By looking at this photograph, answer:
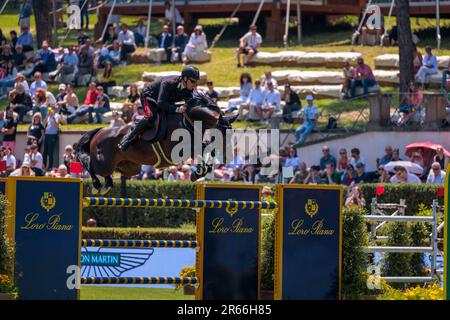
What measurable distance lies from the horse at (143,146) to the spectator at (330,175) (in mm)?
6751

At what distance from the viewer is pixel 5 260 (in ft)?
38.6

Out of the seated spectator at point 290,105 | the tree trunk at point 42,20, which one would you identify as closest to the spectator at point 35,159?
the seated spectator at point 290,105

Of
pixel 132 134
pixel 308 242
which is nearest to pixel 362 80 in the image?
pixel 132 134

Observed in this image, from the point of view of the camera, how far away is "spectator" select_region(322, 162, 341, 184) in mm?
22895

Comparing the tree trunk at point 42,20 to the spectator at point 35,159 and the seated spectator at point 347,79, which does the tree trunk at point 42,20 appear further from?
the seated spectator at point 347,79

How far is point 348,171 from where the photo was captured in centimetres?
2302

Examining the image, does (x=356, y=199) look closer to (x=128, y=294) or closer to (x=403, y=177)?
(x=403, y=177)

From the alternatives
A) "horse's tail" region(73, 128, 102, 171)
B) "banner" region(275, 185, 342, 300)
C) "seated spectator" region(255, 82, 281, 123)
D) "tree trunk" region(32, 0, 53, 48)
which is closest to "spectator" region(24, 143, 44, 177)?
"seated spectator" region(255, 82, 281, 123)

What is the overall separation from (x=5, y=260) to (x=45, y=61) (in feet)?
68.7

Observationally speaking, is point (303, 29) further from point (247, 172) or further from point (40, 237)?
point (40, 237)

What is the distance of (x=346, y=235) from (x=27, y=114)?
15.2m

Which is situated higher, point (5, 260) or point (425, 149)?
point (425, 149)

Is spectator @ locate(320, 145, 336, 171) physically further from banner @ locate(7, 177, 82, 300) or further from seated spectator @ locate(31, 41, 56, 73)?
banner @ locate(7, 177, 82, 300)
